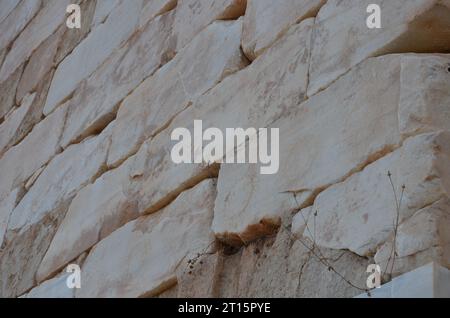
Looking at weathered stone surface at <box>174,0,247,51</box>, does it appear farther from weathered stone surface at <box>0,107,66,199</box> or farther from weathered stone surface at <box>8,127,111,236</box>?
weathered stone surface at <box>0,107,66,199</box>

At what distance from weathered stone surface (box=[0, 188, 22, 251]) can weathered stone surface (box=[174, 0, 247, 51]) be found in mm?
1214

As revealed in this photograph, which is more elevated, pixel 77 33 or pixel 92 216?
pixel 77 33

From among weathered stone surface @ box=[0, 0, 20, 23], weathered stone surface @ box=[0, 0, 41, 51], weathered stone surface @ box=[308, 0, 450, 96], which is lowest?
weathered stone surface @ box=[308, 0, 450, 96]

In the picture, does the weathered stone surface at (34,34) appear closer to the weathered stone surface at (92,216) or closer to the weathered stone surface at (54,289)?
the weathered stone surface at (92,216)

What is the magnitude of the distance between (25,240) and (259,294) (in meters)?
1.83

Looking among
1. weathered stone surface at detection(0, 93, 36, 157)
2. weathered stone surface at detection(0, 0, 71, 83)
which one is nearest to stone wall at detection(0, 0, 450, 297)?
weathered stone surface at detection(0, 93, 36, 157)

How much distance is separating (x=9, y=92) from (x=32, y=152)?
94 cm

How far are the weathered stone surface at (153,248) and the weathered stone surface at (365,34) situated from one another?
1.87 ft

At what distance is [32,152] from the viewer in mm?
5023

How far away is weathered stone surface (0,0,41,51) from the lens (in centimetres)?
609

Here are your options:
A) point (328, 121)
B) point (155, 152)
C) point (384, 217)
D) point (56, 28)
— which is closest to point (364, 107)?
point (328, 121)

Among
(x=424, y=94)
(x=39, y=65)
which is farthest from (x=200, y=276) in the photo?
(x=39, y=65)
